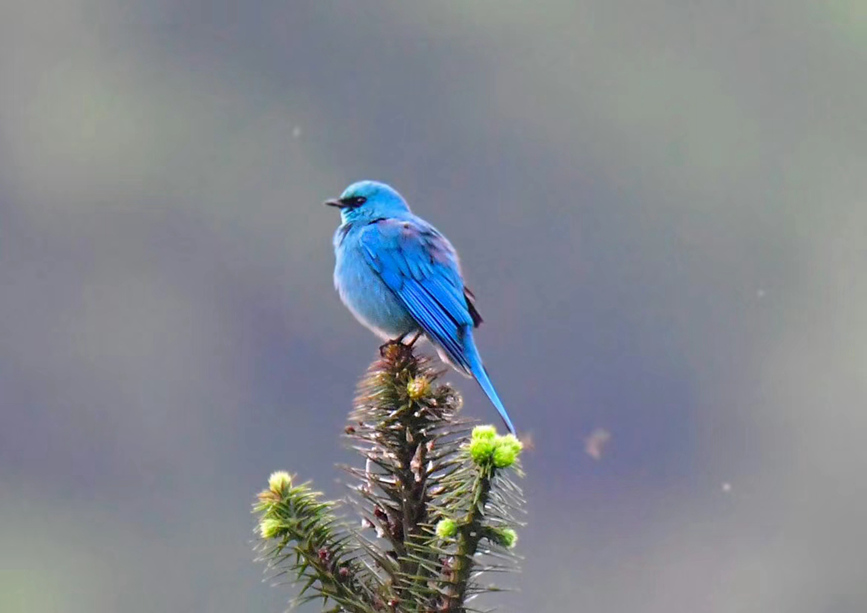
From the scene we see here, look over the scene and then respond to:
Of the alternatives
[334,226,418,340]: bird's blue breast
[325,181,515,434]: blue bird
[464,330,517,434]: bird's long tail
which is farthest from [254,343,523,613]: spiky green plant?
[334,226,418,340]: bird's blue breast

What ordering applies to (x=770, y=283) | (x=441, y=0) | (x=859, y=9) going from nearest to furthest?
(x=770, y=283)
(x=859, y=9)
(x=441, y=0)

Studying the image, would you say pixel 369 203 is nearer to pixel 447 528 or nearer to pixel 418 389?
pixel 418 389

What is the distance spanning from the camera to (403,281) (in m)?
5.55

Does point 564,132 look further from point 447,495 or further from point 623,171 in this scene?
point 447,495

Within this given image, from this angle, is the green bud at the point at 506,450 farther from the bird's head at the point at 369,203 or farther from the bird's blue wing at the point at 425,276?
the bird's head at the point at 369,203

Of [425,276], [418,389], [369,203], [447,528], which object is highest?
[369,203]

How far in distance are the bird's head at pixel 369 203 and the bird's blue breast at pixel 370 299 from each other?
28cm

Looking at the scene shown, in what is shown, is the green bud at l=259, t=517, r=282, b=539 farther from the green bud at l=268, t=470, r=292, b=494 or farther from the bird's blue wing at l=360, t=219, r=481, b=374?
the bird's blue wing at l=360, t=219, r=481, b=374

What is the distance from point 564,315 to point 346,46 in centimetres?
1318

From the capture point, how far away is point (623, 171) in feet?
108

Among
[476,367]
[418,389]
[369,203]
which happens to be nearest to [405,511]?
[418,389]

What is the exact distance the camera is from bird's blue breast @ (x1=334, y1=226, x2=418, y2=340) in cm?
562

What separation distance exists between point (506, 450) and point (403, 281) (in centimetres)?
324

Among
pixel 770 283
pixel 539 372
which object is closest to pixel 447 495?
pixel 539 372
